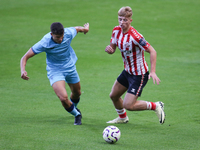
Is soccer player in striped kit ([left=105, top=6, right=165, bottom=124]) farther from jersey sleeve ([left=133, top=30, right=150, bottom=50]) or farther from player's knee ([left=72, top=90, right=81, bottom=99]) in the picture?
player's knee ([left=72, top=90, right=81, bottom=99])

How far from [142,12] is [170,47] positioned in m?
6.57

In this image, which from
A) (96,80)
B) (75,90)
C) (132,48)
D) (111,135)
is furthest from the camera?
(96,80)

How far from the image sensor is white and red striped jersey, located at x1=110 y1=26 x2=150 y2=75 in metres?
6.41

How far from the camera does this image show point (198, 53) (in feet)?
48.7

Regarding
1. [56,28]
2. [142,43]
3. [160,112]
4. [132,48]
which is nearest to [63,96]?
[56,28]

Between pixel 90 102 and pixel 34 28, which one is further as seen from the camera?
pixel 34 28

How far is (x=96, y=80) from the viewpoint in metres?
11.2

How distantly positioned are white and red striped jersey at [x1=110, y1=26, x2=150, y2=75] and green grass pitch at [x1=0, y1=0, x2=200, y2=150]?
46.5 inches

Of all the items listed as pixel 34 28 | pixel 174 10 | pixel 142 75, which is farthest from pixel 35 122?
pixel 174 10

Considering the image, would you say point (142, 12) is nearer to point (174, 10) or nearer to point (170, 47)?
point (174, 10)

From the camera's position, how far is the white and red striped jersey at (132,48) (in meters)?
6.41

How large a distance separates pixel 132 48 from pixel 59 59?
1.51 m

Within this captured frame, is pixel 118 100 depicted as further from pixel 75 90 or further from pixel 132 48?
pixel 132 48

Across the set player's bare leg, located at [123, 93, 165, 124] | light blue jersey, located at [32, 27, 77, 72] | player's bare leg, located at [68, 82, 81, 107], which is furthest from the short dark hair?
player's bare leg, located at [123, 93, 165, 124]
